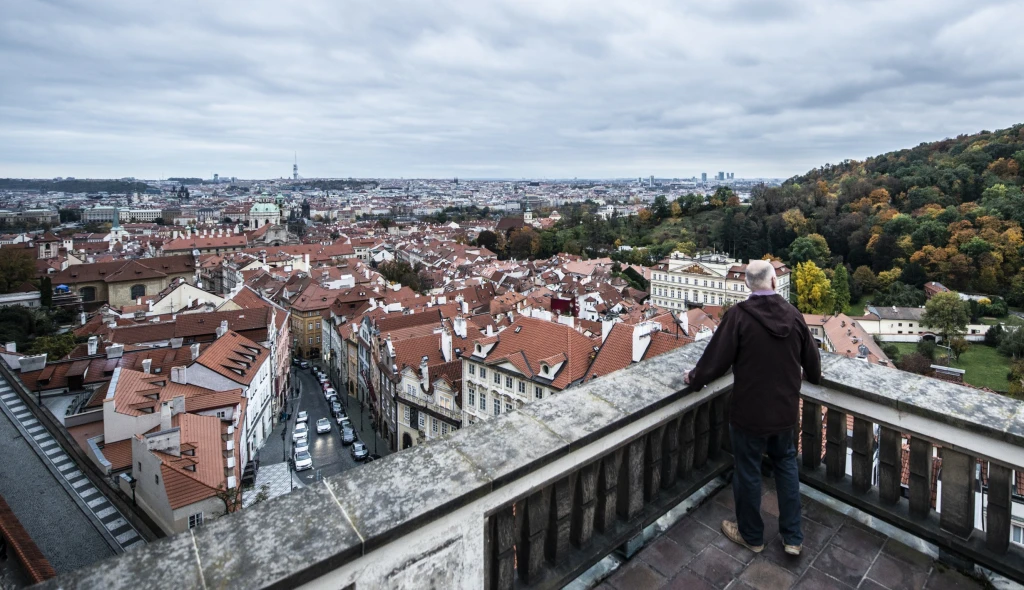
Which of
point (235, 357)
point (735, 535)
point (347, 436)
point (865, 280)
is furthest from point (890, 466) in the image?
point (865, 280)

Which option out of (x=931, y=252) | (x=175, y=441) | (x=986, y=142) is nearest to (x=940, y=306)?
(x=931, y=252)

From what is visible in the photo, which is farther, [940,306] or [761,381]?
[940,306]

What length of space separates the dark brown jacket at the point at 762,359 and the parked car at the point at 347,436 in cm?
2584

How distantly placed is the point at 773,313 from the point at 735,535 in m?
1.28

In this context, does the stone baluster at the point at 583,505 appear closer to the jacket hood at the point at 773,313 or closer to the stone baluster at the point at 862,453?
the jacket hood at the point at 773,313

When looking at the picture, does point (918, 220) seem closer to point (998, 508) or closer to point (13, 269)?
point (998, 508)

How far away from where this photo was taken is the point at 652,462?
3312mm

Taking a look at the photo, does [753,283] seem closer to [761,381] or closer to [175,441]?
[761,381]

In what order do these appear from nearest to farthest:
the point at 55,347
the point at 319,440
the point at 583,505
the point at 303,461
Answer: the point at 583,505
the point at 303,461
the point at 319,440
the point at 55,347

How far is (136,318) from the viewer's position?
34.4 meters

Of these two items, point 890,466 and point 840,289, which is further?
point 840,289

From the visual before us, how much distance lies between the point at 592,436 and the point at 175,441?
678 inches

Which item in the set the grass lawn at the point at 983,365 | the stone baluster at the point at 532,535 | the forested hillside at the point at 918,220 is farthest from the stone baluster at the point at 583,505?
the forested hillside at the point at 918,220

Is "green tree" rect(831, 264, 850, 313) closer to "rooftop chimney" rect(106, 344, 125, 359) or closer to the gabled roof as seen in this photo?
the gabled roof
